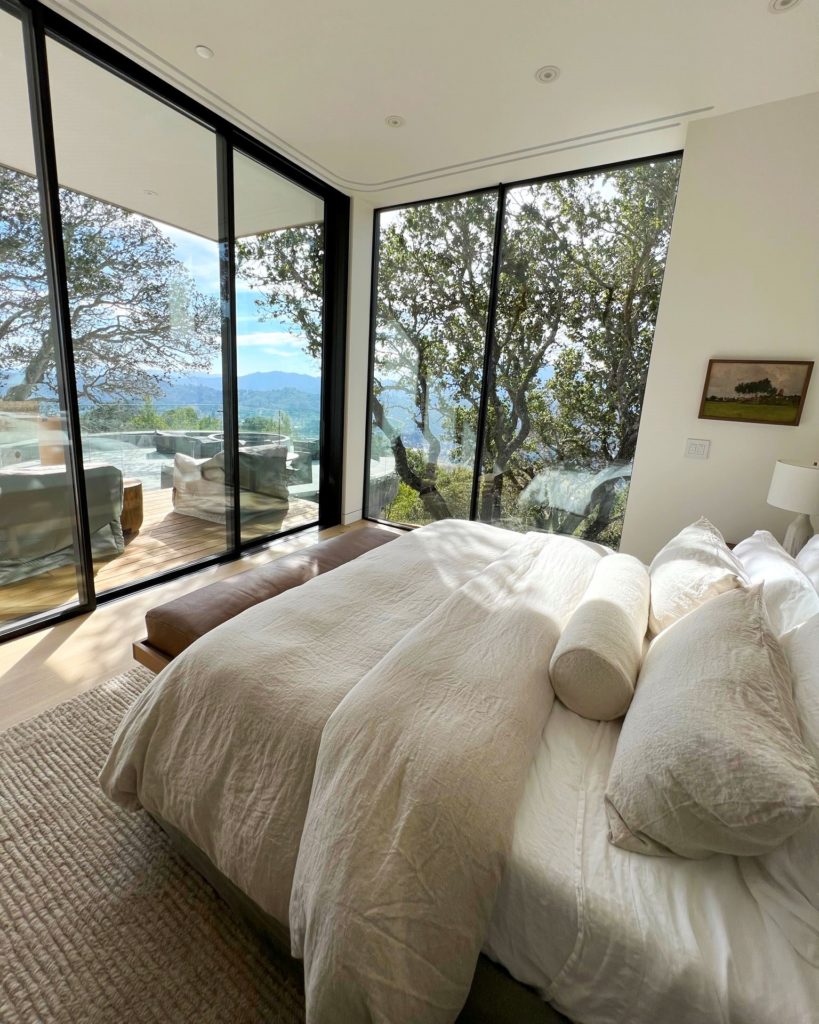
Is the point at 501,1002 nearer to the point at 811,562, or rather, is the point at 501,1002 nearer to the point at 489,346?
the point at 811,562

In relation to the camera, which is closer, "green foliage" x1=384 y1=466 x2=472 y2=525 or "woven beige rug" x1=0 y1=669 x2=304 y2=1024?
"woven beige rug" x1=0 y1=669 x2=304 y2=1024

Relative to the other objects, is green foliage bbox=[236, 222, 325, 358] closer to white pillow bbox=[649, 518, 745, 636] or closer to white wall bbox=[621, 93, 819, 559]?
white wall bbox=[621, 93, 819, 559]

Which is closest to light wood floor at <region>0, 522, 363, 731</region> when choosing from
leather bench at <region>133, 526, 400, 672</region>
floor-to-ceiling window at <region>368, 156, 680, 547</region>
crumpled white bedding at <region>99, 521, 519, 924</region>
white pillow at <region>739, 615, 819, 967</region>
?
leather bench at <region>133, 526, 400, 672</region>

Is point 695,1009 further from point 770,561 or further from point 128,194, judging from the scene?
point 128,194

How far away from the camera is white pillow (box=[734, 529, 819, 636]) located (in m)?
1.27

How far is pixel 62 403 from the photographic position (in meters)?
2.38

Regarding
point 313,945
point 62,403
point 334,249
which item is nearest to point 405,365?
point 334,249

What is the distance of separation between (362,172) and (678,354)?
2.53 m

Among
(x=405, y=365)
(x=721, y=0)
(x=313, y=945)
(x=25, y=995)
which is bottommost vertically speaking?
(x=25, y=995)

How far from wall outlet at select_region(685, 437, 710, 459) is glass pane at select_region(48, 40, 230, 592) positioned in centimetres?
307

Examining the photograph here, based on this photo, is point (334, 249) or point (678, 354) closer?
point (678, 354)

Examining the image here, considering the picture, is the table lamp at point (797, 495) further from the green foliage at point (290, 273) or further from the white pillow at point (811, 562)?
the green foliage at point (290, 273)

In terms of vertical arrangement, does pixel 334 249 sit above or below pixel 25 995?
above

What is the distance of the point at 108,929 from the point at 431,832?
3.36ft
